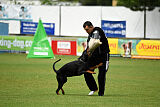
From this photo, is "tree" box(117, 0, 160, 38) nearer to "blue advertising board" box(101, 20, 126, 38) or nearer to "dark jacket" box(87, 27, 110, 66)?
"blue advertising board" box(101, 20, 126, 38)

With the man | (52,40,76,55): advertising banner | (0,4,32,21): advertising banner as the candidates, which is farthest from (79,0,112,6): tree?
the man

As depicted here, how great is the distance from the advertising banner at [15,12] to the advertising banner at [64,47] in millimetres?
11842

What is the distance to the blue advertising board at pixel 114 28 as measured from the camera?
3669 cm

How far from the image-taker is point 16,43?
2909 centimetres

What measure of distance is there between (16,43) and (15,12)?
1091 centimetres

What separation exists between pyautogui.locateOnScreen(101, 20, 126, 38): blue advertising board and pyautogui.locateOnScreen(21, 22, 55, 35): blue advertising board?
505cm

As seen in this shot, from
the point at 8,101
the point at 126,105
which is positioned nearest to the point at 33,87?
the point at 8,101

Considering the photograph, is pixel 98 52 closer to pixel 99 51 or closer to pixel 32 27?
pixel 99 51

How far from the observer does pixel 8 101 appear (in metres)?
9.27

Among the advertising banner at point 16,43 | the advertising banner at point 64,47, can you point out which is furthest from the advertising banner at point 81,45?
the advertising banner at point 16,43

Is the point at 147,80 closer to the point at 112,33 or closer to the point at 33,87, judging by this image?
the point at 33,87

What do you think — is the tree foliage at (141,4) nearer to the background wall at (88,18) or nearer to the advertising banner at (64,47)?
the background wall at (88,18)

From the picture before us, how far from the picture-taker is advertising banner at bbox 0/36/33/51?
28969 mm

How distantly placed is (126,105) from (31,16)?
103 feet
